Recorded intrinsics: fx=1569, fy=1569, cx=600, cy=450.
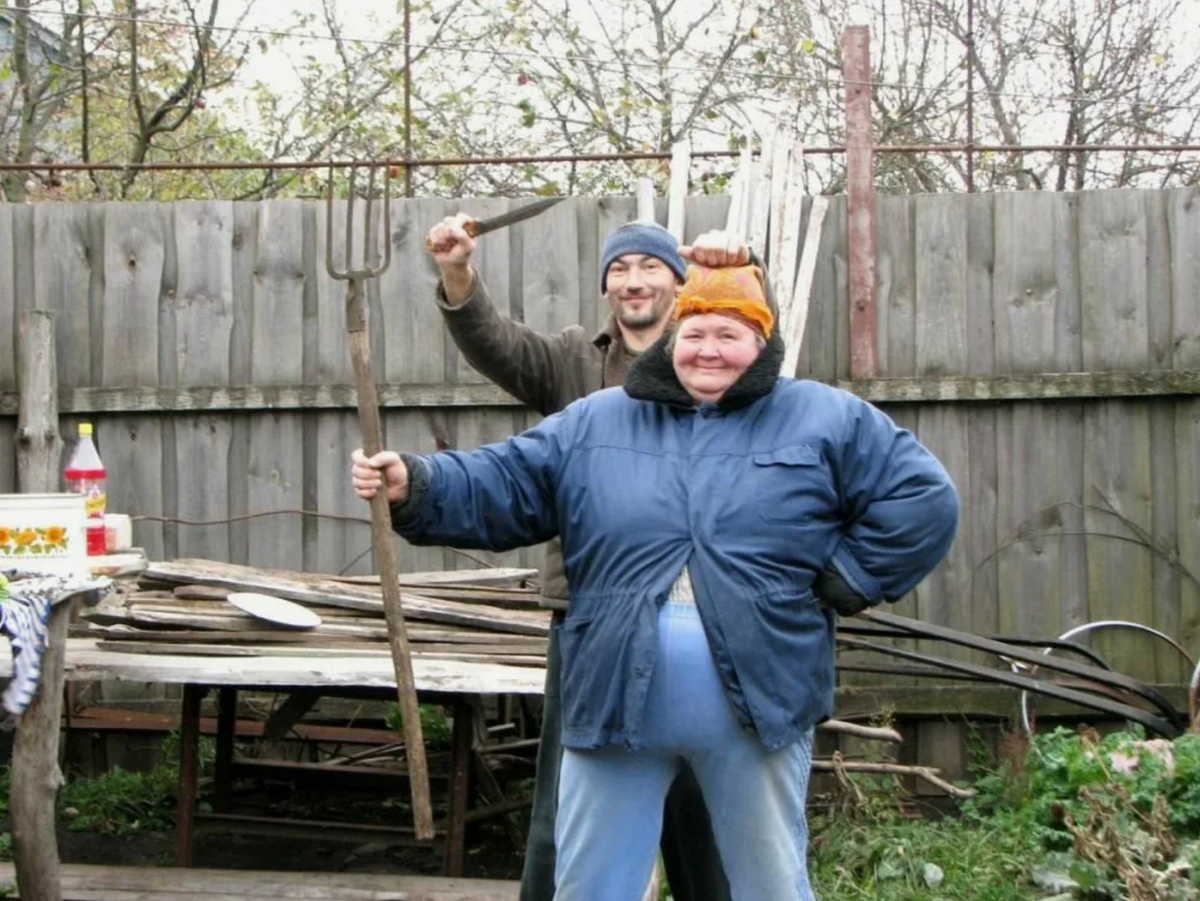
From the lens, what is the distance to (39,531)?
160 inches

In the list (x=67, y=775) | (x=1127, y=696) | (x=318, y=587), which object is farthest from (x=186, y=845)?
(x=1127, y=696)

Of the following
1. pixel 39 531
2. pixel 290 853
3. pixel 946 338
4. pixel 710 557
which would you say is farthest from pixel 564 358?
pixel 290 853

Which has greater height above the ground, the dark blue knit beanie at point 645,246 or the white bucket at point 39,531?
the dark blue knit beanie at point 645,246

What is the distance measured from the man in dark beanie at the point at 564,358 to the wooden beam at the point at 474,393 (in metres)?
1.82

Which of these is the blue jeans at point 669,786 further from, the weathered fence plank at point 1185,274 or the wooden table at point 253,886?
the weathered fence plank at point 1185,274

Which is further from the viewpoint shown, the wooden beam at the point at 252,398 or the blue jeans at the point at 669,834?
the wooden beam at the point at 252,398

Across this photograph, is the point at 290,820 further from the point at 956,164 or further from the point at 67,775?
the point at 956,164

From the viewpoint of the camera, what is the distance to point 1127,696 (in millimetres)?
5680

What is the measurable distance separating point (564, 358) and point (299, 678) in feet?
4.41

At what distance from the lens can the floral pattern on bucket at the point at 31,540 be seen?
13.4ft

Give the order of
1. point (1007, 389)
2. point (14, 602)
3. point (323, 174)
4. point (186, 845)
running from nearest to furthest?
point (14, 602)
point (186, 845)
point (1007, 389)
point (323, 174)

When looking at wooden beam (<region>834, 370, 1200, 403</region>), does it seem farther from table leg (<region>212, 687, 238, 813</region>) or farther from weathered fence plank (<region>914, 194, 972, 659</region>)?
table leg (<region>212, 687, 238, 813</region>)

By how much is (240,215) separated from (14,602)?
8.40ft

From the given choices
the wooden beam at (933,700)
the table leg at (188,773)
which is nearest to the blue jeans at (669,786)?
the table leg at (188,773)
